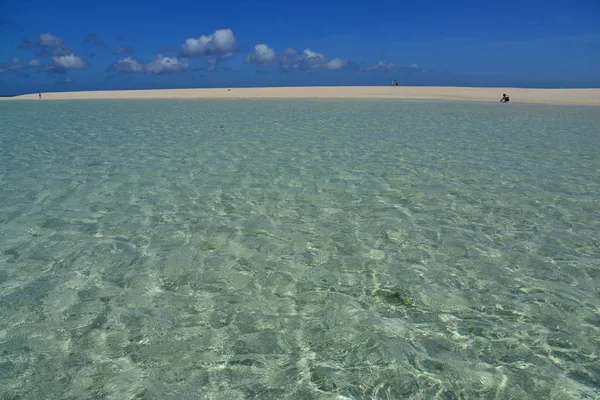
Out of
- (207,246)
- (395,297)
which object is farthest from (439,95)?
(395,297)

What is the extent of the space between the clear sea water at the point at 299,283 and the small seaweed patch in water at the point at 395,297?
0.07ft

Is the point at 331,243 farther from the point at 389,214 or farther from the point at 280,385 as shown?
the point at 280,385

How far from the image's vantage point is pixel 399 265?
539 centimetres

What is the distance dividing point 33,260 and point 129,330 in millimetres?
2308

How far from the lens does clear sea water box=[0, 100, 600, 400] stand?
3.43 meters

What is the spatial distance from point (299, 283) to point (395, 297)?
1.05 meters

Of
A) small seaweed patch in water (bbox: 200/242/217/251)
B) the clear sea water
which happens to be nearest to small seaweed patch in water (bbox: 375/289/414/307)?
the clear sea water

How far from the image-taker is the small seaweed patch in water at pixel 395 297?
4531 mm

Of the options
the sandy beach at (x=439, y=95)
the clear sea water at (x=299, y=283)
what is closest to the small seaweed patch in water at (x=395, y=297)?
the clear sea water at (x=299, y=283)

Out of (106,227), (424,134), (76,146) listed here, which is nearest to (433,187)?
(106,227)

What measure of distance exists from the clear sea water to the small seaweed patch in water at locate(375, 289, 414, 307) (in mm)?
21

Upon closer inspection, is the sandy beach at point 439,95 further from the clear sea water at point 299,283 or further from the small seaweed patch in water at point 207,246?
the small seaweed patch in water at point 207,246

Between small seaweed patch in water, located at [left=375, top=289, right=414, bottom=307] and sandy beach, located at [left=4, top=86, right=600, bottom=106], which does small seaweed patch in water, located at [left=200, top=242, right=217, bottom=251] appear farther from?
sandy beach, located at [left=4, top=86, right=600, bottom=106]

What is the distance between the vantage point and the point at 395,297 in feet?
15.2
